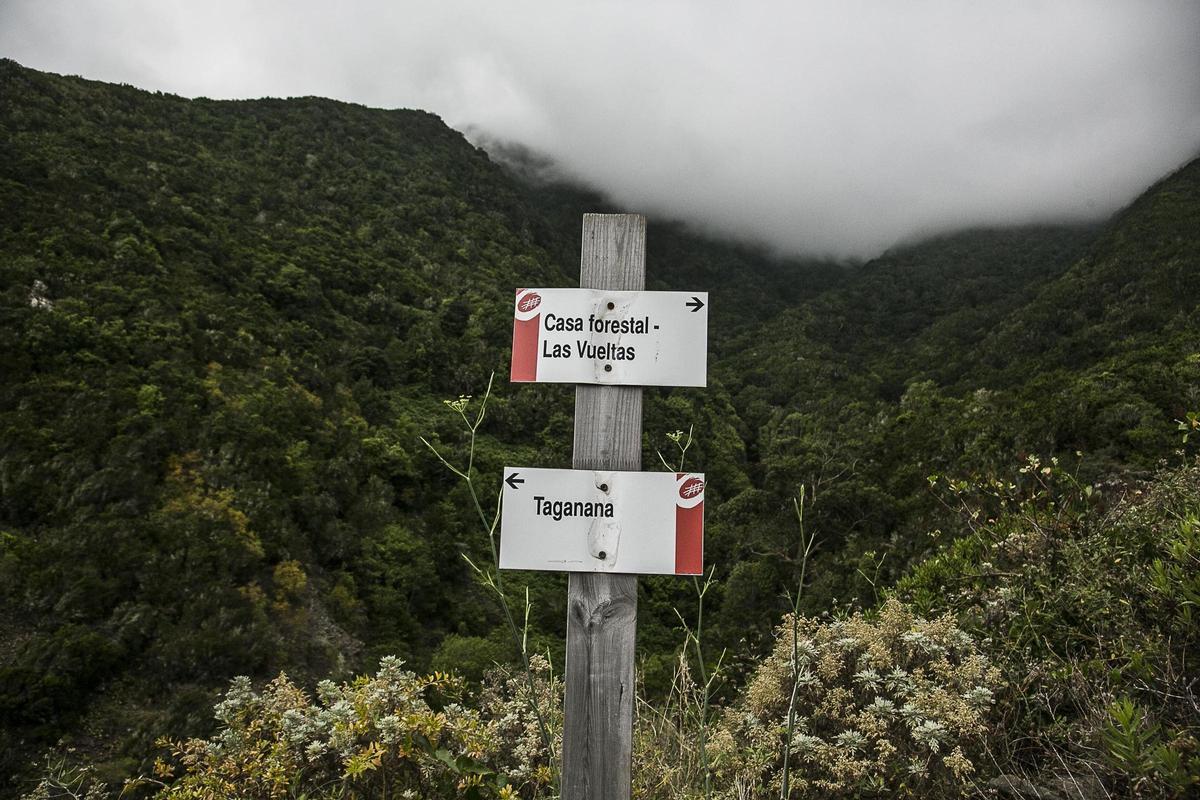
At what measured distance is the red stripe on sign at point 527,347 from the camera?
1729 mm

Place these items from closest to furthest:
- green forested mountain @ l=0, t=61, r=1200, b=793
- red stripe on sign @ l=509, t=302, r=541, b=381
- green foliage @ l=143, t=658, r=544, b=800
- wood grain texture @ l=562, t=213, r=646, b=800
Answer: wood grain texture @ l=562, t=213, r=646, b=800 < red stripe on sign @ l=509, t=302, r=541, b=381 < green foliage @ l=143, t=658, r=544, b=800 < green forested mountain @ l=0, t=61, r=1200, b=793

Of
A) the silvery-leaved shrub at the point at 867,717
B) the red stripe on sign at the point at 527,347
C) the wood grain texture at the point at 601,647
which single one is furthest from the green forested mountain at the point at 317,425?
the red stripe on sign at the point at 527,347

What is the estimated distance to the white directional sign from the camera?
1695 millimetres

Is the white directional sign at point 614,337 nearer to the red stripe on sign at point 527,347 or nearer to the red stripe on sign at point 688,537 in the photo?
the red stripe on sign at point 527,347

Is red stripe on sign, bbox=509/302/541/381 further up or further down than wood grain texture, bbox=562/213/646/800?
further up

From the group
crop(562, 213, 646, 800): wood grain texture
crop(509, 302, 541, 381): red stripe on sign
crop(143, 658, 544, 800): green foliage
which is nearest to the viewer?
crop(562, 213, 646, 800): wood grain texture

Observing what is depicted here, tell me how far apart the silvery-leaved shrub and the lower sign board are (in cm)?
63

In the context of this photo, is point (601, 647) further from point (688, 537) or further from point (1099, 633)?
point (1099, 633)

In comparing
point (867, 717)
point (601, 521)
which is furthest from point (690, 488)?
point (867, 717)

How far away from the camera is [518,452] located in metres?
19.6

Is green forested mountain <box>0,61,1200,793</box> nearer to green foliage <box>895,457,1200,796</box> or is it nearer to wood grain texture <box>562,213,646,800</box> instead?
green foliage <box>895,457,1200,796</box>

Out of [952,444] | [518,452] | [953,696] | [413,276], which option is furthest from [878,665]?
[413,276]

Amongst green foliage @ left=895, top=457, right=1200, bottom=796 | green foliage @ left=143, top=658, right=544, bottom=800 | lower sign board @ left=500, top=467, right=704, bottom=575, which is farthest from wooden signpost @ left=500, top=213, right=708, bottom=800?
green foliage @ left=895, top=457, right=1200, bottom=796

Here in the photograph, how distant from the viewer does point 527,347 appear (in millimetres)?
1738
